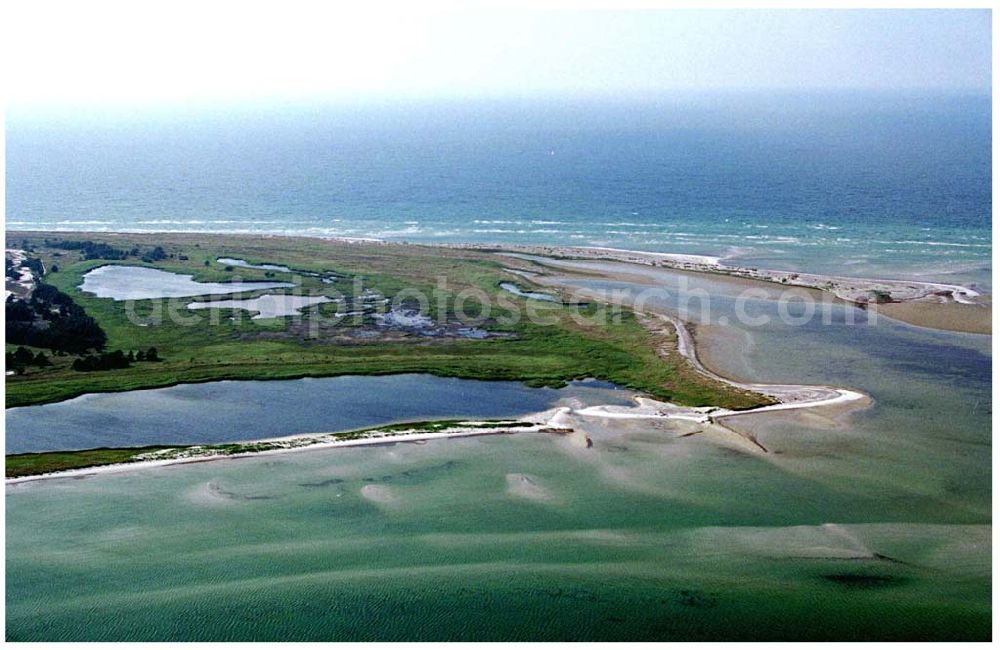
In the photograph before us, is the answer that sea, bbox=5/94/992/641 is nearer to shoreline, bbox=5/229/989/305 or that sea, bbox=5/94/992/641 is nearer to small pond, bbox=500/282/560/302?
shoreline, bbox=5/229/989/305

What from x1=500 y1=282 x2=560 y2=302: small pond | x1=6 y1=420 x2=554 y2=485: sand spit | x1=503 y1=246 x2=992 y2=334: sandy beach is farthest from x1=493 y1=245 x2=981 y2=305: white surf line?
x1=6 y1=420 x2=554 y2=485: sand spit

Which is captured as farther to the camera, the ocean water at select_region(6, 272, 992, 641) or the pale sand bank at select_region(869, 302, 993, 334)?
the pale sand bank at select_region(869, 302, 993, 334)

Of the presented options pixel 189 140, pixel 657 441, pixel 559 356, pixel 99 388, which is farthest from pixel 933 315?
pixel 189 140

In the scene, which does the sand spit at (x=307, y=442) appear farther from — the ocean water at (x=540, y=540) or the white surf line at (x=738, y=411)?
the white surf line at (x=738, y=411)

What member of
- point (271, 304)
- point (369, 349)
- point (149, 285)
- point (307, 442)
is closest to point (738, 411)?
point (307, 442)

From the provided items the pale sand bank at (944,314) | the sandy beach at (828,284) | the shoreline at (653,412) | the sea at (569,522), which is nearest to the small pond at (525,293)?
the sandy beach at (828,284)

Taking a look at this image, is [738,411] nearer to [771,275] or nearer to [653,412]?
[653,412]
